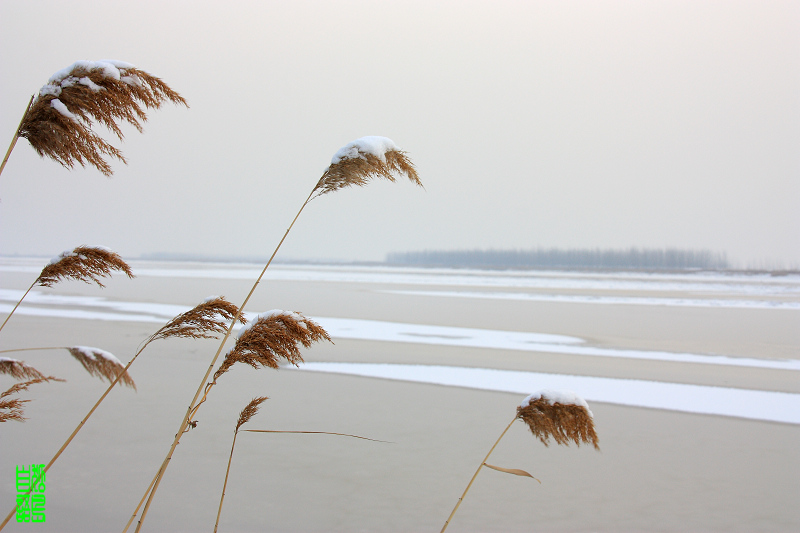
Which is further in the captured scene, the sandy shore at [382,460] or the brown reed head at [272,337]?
the sandy shore at [382,460]

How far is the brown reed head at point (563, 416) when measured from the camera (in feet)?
5.81

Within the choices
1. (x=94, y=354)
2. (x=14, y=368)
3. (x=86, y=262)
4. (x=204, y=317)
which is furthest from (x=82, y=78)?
(x=14, y=368)

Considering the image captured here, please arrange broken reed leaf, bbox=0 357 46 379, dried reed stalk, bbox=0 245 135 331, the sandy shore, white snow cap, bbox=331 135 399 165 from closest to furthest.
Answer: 1. white snow cap, bbox=331 135 399 165
2. dried reed stalk, bbox=0 245 135 331
3. broken reed leaf, bbox=0 357 46 379
4. the sandy shore

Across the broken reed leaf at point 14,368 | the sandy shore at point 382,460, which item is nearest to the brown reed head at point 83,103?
the broken reed leaf at point 14,368

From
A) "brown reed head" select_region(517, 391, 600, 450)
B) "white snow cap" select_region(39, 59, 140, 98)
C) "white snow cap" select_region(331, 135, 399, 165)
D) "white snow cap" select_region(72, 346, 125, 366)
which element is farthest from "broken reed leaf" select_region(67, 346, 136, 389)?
"brown reed head" select_region(517, 391, 600, 450)

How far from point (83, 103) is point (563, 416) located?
70.4 inches

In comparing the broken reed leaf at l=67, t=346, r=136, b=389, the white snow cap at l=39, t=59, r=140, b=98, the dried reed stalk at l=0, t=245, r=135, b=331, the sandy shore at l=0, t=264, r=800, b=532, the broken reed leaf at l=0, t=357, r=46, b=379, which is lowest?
the sandy shore at l=0, t=264, r=800, b=532

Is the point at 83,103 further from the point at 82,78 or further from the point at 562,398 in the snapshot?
the point at 562,398

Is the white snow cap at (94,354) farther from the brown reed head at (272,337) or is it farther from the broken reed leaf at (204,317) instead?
the brown reed head at (272,337)

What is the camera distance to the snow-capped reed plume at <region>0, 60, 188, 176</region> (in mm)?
1749

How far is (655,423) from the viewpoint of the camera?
5.94 metres

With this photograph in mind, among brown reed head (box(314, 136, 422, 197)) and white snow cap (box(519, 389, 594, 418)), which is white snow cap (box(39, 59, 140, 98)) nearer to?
brown reed head (box(314, 136, 422, 197))

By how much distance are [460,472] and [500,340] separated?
7542 millimetres

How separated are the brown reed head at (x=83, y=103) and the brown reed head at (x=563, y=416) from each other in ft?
5.11
